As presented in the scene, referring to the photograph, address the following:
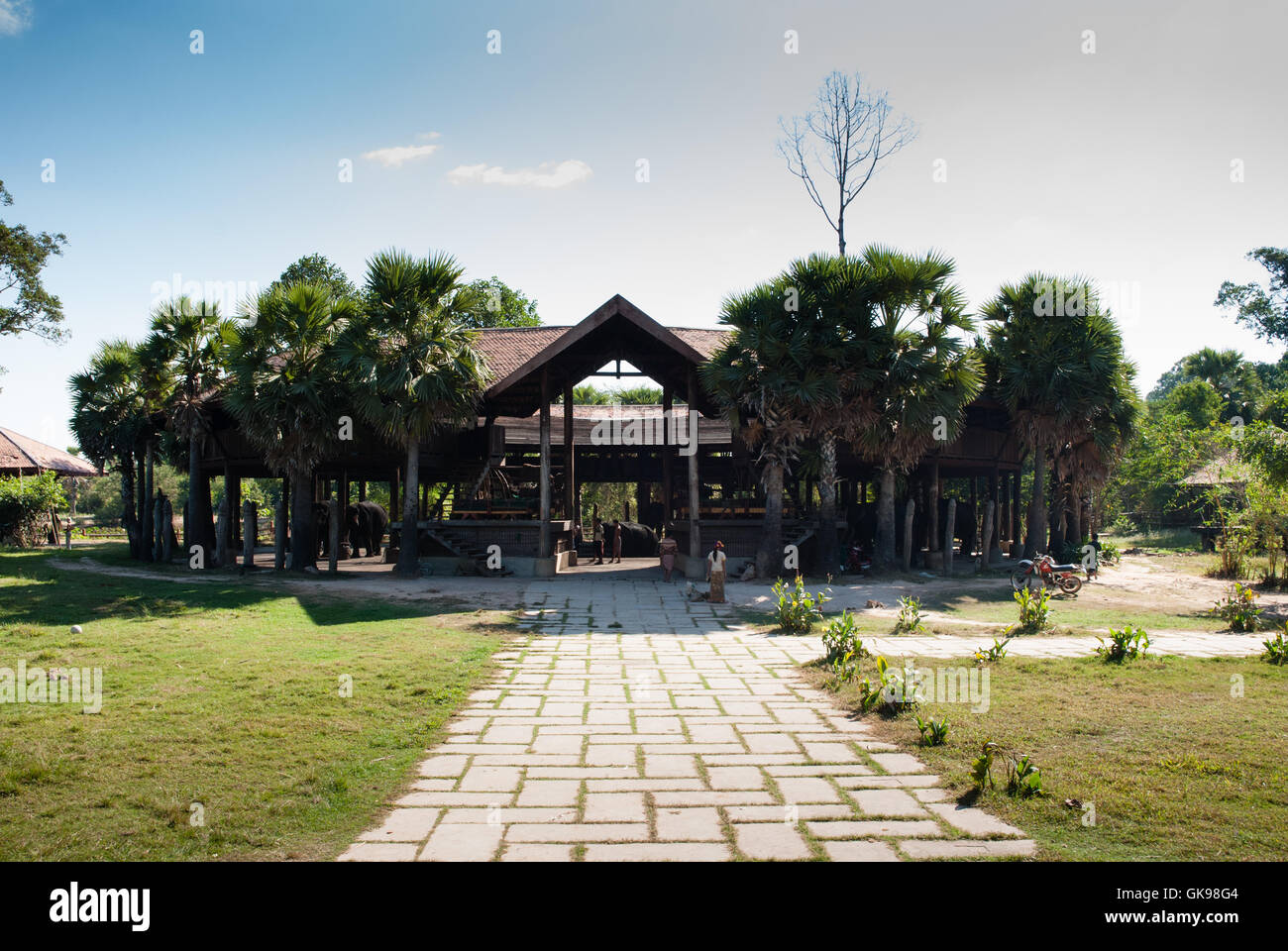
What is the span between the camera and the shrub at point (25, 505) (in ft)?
88.7

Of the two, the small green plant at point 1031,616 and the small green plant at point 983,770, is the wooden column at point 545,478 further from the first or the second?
the small green plant at point 983,770

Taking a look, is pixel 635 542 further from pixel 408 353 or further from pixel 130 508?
pixel 130 508

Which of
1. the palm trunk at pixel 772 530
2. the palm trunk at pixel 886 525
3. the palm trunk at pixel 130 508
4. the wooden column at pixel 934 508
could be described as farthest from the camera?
the palm trunk at pixel 130 508

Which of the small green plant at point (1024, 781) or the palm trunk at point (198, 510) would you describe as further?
the palm trunk at point (198, 510)

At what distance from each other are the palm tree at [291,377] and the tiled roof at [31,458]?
64.5 ft

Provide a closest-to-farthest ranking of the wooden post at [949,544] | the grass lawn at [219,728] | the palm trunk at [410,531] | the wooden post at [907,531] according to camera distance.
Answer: the grass lawn at [219,728], the palm trunk at [410,531], the wooden post at [949,544], the wooden post at [907,531]

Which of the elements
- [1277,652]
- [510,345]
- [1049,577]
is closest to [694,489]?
[510,345]

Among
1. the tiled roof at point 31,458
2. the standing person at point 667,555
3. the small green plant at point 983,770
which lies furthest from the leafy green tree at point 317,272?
the small green plant at point 983,770

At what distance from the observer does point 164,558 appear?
23078 mm

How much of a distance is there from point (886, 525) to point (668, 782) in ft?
55.1

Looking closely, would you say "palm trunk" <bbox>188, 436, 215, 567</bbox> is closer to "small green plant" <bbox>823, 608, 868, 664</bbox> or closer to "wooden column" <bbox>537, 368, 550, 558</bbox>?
"wooden column" <bbox>537, 368, 550, 558</bbox>

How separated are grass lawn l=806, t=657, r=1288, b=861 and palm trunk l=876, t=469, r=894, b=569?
463 inches
